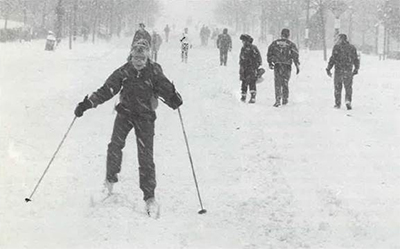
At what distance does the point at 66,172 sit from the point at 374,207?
442 cm

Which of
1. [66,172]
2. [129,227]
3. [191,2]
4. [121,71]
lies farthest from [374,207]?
[191,2]

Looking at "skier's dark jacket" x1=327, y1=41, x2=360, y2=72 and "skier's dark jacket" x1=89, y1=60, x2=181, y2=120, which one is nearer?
"skier's dark jacket" x1=89, y1=60, x2=181, y2=120

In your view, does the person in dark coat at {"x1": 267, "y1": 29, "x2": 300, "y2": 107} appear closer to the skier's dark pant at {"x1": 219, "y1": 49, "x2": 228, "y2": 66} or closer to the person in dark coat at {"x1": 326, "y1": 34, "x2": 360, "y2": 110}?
the person in dark coat at {"x1": 326, "y1": 34, "x2": 360, "y2": 110}

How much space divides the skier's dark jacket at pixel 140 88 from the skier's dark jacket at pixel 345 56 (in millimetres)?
8189

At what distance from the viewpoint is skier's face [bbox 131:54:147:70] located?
662 centimetres

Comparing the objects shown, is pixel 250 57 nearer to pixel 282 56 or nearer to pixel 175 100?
pixel 282 56

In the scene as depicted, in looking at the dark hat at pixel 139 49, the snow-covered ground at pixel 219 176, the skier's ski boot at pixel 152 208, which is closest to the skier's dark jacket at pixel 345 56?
the snow-covered ground at pixel 219 176

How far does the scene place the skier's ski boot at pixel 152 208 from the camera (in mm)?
6715

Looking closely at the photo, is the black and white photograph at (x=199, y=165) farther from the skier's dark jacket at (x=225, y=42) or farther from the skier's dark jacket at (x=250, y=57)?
the skier's dark jacket at (x=225, y=42)

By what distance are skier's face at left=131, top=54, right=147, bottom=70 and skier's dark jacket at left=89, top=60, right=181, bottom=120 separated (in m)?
0.05

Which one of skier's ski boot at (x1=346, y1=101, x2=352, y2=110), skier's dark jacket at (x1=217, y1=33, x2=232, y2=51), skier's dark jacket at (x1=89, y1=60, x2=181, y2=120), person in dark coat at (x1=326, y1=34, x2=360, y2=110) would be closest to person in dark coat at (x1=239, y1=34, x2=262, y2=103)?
person in dark coat at (x1=326, y1=34, x2=360, y2=110)

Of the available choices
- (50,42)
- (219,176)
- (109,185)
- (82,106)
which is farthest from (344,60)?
(50,42)

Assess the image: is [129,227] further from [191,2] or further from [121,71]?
[191,2]

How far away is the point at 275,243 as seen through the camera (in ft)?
20.2
